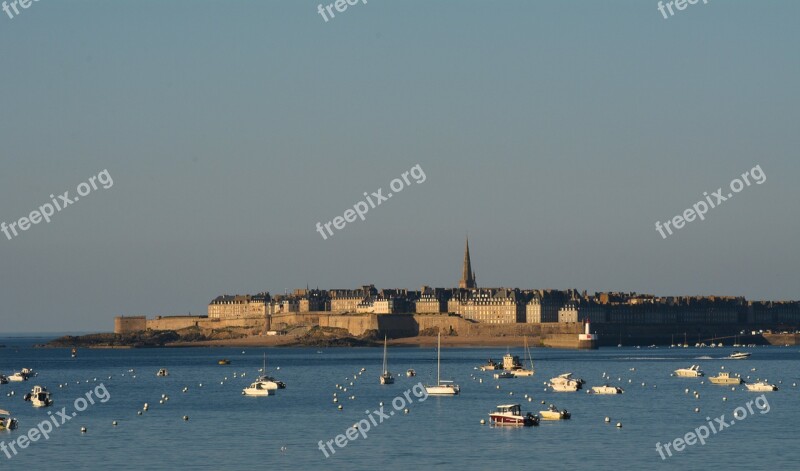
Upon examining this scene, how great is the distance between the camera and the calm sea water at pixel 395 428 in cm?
5434

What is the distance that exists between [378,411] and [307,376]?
41.5m

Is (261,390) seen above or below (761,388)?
below

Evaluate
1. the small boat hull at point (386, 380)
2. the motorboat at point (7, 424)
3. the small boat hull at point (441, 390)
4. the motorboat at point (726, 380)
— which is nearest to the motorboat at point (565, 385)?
the small boat hull at point (441, 390)

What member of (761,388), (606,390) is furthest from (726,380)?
(606,390)

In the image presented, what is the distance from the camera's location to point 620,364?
5394 inches

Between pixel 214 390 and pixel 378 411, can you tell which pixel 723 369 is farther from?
pixel 378 411

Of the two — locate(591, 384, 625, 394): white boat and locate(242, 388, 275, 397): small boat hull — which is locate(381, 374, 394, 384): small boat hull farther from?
locate(591, 384, 625, 394): white boat

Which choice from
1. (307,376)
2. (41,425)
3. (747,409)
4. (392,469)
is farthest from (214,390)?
(392,469)

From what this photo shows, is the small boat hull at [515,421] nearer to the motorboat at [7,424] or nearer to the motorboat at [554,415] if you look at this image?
the motorboat at [554,415]

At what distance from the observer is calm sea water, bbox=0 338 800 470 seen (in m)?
Result: 54.3

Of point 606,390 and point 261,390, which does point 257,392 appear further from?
point 606,390

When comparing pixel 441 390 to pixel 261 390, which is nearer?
pixel 441 390

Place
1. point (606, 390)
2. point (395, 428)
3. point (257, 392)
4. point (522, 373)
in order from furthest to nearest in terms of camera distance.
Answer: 1. point (522, 373)
2. point (257, 392)
3. point (606, 390)
4. point (395, 428)

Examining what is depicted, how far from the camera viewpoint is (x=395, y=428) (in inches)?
2611
